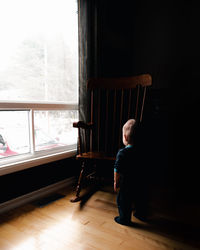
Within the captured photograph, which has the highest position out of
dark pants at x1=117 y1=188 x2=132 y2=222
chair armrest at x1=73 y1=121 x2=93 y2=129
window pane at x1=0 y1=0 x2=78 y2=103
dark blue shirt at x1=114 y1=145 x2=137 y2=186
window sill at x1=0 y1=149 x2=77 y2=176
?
window pane at x1=0 y1=0 x2=78 y2=103

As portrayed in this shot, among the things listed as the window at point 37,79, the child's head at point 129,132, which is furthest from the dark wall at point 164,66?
the child's head at point 129,132

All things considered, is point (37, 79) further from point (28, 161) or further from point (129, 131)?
point (129, 131)

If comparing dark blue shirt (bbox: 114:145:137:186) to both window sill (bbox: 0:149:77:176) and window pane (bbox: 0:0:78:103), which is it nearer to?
window sill (bbox: 0:149:77:176)

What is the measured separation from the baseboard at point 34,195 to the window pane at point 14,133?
1.20 ft

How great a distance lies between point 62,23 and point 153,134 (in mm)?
1429

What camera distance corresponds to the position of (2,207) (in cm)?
153

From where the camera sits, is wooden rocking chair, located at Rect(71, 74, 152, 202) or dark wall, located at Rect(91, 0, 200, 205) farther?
dark wall, located at Rect(91, 0, 200, 205)

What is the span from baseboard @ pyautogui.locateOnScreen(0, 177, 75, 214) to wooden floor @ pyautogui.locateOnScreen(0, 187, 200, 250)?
5 centimetres

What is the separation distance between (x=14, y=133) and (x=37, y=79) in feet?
1.69

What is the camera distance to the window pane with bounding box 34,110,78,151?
187cm

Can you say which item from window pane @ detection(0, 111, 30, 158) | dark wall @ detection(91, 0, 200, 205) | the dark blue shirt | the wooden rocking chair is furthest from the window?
the dark blue shirt

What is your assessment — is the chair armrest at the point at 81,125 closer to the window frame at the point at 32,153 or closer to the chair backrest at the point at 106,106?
the chair backrest at the point at 106,106

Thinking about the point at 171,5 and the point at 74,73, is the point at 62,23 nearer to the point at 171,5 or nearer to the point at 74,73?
the point at 74,73

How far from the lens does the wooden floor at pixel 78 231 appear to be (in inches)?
46.3
